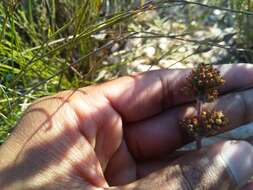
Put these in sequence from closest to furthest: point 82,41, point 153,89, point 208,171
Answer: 1. point 208,171
2. point 153,89
3. point 82,41

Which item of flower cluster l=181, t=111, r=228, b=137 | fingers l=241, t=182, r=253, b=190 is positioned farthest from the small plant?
fingers l=241, t=182, r=253, b=190

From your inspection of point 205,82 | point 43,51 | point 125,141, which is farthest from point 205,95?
point 43,51

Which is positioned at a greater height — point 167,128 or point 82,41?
point 82,41

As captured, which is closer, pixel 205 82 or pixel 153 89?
pixel 205 82

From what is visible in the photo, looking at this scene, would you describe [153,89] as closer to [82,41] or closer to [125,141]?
[125,141]

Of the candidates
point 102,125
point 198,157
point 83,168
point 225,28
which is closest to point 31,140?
point 83,168

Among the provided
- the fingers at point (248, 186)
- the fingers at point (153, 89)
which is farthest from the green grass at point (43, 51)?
the fingers at point (248, 186)

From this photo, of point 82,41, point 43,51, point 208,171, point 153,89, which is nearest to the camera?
point 208,171

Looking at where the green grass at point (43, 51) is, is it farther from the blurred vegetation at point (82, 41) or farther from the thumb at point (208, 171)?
the thumb at point (208, 171)
